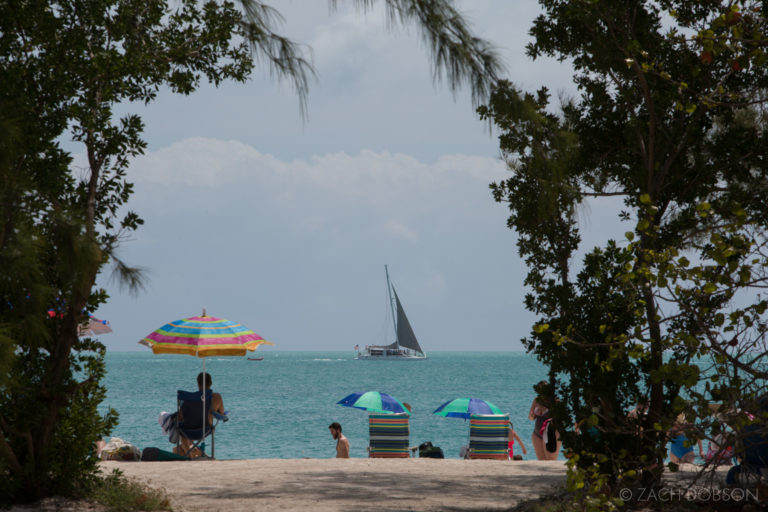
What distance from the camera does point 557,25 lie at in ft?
20.5

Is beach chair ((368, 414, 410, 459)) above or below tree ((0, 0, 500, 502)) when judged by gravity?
below

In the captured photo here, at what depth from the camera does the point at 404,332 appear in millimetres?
71500

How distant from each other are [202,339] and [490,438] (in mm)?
4211

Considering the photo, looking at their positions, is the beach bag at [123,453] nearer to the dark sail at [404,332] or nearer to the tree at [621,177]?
the tree at [621,177]

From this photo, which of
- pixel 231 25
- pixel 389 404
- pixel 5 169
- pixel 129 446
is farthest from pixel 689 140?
pixel 389 404

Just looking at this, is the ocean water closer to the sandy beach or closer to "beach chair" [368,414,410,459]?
"beach chair" [368,414,410,459]

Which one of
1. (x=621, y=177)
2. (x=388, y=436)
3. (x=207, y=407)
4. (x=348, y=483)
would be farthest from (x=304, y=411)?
(x=621, y=177)

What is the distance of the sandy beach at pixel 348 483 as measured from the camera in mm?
6147

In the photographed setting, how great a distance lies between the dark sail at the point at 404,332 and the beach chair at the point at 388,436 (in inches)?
2335

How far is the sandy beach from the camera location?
20.2 ft

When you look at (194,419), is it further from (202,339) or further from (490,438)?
(490,438)

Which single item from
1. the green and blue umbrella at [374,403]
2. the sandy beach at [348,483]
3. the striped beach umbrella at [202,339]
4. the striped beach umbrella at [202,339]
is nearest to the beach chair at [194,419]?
the striped beach umbrella at [202,339]

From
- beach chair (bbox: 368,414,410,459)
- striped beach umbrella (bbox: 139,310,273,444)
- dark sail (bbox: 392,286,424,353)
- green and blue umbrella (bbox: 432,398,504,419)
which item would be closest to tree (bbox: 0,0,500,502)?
striped beach umbrella (bbox: 139,310,273,444)

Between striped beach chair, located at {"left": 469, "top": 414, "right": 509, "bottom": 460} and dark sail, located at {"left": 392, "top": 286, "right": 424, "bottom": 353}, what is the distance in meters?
59.6
